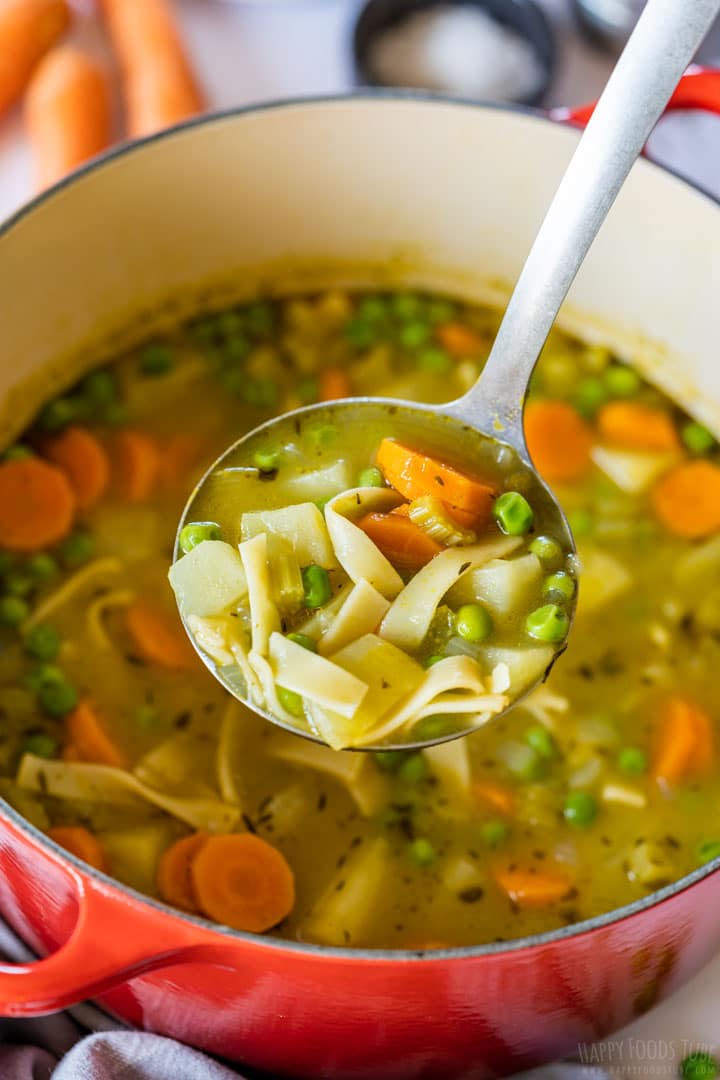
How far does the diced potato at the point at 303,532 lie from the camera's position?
2365 millimetres

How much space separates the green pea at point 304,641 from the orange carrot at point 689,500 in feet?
4.06

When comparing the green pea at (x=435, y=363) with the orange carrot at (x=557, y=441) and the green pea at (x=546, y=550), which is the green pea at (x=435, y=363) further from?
the green pea at (x=546, y=550)

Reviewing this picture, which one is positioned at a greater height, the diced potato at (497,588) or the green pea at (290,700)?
the diced potato at (497,588)

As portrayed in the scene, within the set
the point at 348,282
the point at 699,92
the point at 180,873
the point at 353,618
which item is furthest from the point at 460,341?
the point at 180,873

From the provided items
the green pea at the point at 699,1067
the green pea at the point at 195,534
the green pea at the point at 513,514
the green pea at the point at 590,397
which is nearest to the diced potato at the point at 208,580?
the green pea at the point at 195,534

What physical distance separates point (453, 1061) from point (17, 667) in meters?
1.27

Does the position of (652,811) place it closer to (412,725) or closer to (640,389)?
(412,725)

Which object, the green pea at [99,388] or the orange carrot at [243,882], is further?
the green pea at [99,388]

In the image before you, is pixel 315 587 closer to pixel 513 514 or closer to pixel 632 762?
pixel 513 514

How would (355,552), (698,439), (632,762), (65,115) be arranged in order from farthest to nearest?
(65,115) < (698,439) < (632,762) < (355,552)

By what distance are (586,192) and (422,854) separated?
1336 millimetres

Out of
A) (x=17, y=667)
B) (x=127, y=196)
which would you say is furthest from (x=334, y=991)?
(x=127, y=196)

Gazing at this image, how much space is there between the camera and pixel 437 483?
7.95ft

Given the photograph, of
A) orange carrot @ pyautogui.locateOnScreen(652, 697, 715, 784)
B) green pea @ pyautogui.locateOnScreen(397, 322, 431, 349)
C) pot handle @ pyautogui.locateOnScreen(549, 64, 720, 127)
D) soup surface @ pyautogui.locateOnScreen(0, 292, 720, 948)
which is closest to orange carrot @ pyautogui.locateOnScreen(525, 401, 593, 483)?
soup surface @ pyautogui.locateOnScreen(0, 292, 720, 948)
